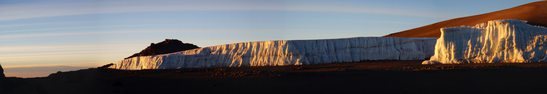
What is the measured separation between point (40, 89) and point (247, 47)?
3019 cm

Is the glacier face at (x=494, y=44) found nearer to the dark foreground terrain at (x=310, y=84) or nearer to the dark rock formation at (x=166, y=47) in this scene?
the dark foreground terrain at (x=310, y=84)

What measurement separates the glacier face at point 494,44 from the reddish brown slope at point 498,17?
3551 cm

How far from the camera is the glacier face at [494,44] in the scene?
3759 cm

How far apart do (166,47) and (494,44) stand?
37.7m

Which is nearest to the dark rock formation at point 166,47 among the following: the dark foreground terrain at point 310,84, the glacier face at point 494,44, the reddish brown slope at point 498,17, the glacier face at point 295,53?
the glacier face at point 295,53

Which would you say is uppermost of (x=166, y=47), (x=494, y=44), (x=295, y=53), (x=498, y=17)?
(x=498, y=17)

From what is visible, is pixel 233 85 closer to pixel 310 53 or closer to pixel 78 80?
pixel 78 80

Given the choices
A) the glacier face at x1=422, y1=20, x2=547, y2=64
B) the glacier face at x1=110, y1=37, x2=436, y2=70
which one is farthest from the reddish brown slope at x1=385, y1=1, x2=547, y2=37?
the glacier face at x1=422, y1=20, x2=547, y2=64

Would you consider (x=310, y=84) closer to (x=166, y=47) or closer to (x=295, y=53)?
(x=295, y=53)

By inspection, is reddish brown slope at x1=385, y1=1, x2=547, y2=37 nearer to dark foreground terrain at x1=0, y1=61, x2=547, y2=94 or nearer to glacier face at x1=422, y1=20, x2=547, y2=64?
glacier face at x1=422, y1=20, x2=547, y2=64

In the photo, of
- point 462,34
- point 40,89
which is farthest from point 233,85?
point 462,34

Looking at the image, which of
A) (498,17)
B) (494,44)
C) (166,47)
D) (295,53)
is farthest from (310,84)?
(498,17)

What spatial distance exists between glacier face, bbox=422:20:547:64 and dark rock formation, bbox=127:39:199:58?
1310 inches

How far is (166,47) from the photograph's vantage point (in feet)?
215
